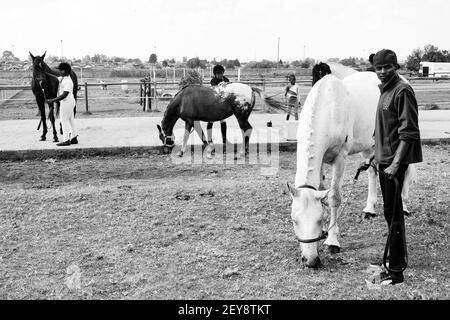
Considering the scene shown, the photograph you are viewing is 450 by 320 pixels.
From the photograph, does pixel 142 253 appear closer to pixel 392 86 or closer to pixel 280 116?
pixel 392 86

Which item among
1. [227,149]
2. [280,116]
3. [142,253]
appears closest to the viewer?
[142,253]

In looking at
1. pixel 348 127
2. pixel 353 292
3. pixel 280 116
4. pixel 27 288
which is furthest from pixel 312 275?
pixel 280 116

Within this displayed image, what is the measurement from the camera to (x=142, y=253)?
16.5 ft

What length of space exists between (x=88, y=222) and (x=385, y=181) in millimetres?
3495

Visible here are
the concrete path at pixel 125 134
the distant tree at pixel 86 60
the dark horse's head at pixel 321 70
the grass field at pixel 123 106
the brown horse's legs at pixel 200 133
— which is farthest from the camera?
the distant tree at pixel 86 60

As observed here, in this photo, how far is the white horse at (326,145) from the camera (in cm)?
425

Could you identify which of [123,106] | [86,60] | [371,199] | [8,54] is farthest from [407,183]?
[8,54]

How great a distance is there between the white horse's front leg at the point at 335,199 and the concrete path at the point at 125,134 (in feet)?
17.2

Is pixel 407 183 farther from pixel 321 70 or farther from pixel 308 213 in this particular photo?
pixel 321 70

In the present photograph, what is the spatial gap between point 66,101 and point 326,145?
6684 millimetres

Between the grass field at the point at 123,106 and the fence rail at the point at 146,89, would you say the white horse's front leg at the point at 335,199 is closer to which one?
the grass field at the point at 123,106

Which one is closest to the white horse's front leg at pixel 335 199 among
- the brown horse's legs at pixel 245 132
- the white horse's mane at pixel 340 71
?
the white horse's mane at pixel 340 71

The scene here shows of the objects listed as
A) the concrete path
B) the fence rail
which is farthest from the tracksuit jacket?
the fence rail

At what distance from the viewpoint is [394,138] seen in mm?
4137
